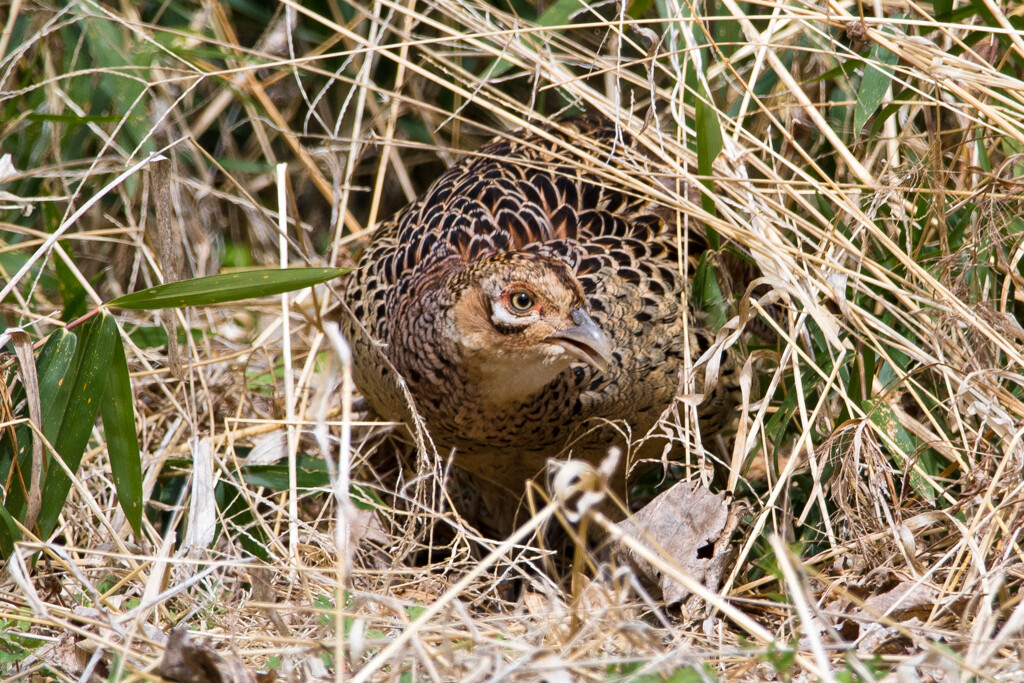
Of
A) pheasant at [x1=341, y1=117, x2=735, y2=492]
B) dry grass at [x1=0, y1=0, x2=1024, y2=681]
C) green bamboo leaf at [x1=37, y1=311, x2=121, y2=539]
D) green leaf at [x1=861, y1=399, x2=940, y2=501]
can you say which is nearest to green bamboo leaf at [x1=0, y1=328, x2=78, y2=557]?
green bamboo leaf at [x1=37, y1=311, x2=121, y2=539]

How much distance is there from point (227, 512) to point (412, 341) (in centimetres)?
75

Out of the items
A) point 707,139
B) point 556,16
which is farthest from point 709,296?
point 556,16

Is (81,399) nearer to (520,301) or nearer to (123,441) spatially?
(123,441)

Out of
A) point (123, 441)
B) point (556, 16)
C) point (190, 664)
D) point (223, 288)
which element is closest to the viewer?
point (190, 664)

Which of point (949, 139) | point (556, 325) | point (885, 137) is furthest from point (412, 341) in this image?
point (949, 139)

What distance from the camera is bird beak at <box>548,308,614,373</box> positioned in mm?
2438

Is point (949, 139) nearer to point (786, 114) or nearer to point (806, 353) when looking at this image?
point (786, 114)

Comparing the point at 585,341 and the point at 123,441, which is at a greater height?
the point at 585,341

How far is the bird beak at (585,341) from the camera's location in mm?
Answer: 2438

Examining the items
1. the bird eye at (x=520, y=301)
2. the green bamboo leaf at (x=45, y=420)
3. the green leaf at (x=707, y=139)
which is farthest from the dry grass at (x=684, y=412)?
the bird eye at (x=520, y=301)

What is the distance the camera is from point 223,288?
2.43 meters

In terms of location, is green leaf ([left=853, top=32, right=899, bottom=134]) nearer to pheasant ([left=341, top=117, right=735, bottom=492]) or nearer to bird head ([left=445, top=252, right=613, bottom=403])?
pheasant ([left=341, top=117, right=735, bottom=492])

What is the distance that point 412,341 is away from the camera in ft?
8.95

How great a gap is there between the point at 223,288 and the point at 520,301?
0.70 meters
